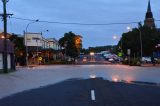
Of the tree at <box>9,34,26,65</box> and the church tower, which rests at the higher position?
the church tower

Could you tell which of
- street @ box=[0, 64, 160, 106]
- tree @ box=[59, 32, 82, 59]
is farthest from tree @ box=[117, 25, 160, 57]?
street @ box=[0, 64, 160, 106]

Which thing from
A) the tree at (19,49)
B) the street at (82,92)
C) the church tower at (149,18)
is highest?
the church tower at (149,18)

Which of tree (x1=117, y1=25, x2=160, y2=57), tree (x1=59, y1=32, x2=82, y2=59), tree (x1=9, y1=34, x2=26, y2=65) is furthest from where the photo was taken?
tree (x1=59, y1=32, x2=82, y2=59)

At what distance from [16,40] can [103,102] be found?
11553 centimetres

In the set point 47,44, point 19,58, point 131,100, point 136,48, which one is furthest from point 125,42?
point 131,100

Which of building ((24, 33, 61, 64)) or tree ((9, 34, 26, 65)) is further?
building ((24, 33, 61, 64))

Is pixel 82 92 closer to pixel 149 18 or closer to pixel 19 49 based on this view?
pixel 19 49

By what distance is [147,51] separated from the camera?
13862 centimetres

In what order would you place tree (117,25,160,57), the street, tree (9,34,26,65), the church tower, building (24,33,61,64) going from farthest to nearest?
the church tower → building (24,33,61,64) → tree (117,25,160,57) → tree (9,34,26,65) → the street

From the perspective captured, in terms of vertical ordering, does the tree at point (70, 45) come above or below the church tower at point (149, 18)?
below

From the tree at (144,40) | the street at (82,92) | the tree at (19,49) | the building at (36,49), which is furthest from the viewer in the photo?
the building at (36,49)

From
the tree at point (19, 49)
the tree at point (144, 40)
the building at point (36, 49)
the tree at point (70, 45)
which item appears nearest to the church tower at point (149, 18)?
the tree at point (70, 45)

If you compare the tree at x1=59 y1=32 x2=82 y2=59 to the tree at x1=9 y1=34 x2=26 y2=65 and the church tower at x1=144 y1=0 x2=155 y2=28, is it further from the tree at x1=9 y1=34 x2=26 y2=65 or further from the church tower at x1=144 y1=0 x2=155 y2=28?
the tree at x1=9 y1=34 x2=26 y2=65

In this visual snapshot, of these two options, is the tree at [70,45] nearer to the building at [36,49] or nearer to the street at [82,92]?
the building at [36,49]
